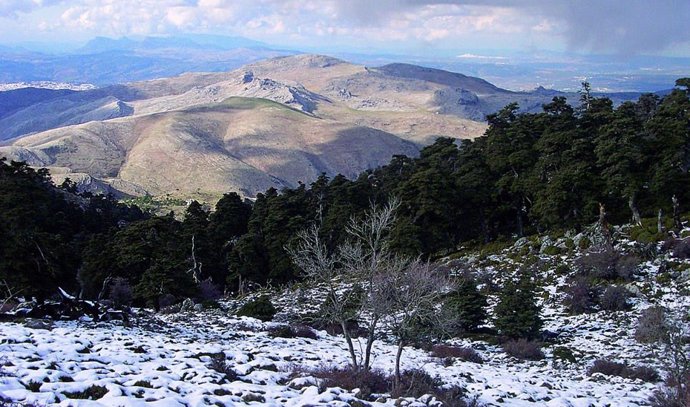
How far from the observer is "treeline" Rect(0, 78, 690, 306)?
119 feet

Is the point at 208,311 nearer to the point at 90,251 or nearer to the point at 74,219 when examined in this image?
the point at 90,251

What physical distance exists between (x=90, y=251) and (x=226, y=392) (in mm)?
36163

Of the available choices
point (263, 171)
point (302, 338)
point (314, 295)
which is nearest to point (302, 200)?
point (314, 295)

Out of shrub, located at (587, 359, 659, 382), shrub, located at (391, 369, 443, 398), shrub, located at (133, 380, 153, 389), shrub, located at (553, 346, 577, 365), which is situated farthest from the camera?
shrub, located at (553, 346, 577, 365)

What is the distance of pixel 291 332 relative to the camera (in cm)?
2420

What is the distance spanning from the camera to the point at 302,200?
2191 inches

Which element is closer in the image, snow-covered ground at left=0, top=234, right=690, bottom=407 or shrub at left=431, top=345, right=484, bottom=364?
snow-covered ground at left=0, top=234, right=690, bottom=407

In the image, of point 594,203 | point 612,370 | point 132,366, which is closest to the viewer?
point 132,366

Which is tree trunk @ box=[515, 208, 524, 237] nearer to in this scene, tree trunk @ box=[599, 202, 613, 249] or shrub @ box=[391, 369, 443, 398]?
tree trunk @ box=[599, 202, 613, 249]

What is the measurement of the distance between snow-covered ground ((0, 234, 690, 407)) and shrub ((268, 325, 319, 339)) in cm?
47

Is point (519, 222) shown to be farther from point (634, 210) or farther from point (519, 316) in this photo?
point (519, 316)

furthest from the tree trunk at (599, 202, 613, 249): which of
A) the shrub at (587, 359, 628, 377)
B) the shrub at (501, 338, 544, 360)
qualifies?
the shrub at (587, 359, 628, 377)

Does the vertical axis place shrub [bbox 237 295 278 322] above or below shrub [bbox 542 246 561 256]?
below

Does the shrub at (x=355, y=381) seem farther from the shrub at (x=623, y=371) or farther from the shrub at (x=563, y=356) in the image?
the shrub at (x=563, y=356)
